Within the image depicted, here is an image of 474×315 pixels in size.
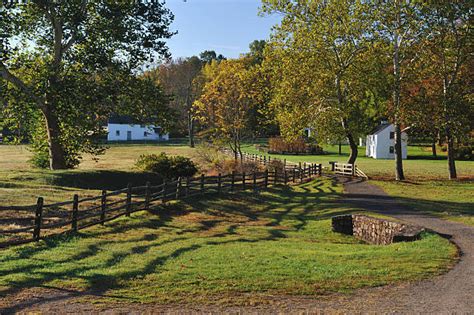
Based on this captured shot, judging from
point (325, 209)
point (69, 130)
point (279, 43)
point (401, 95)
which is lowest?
point (325, 209)

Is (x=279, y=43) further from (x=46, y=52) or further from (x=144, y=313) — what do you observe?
(x=144, y=313)

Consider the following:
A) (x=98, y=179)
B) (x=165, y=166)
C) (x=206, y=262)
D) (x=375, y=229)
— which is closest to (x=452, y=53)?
(x=165, y=166)

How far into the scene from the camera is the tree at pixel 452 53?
1321 inches

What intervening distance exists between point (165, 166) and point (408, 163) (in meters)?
37.9

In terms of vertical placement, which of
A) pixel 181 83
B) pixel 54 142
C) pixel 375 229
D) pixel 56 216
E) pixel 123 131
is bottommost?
pixel 375 229

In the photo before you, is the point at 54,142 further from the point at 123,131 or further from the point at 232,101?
the point at 123,131

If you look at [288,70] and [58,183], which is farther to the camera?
[288,70]

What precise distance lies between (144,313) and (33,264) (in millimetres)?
4398

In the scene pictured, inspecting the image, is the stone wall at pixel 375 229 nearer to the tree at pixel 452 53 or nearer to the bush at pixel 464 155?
the tree at pixel 452 53

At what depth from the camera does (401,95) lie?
36.1 metres

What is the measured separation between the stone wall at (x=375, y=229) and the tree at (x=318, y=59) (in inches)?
767

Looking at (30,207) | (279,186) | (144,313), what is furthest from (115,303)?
(279,186)

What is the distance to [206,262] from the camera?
1117 cm

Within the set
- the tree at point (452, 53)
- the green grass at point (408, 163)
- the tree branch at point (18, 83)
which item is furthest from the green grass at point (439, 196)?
the tree branch at point (18, 83)
